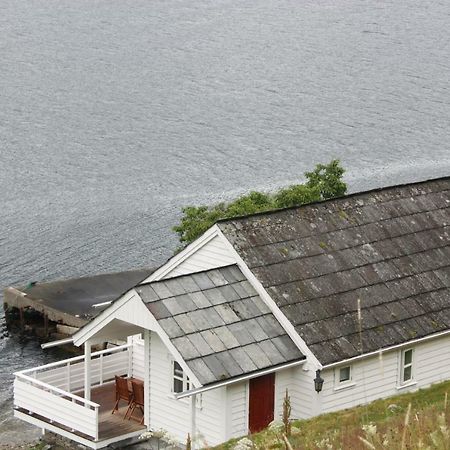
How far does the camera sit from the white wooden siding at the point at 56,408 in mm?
32656

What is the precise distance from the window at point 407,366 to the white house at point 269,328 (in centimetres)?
5

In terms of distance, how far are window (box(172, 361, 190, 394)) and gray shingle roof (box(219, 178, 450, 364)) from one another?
3147 mm

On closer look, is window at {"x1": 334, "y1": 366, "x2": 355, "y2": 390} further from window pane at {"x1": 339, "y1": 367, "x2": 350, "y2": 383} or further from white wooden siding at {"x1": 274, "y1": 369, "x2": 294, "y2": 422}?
white wooden siding at {"x1": 274, "y1": 369, "x2": 294, "y2": 422}

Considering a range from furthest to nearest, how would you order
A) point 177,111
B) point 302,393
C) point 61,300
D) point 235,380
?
point 177,111 < point 61,300 < point 302,393 < point 235,380

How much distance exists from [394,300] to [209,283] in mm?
5510

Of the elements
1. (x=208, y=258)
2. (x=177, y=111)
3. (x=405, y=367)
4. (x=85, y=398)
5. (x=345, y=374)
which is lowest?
(x=85, y=398)

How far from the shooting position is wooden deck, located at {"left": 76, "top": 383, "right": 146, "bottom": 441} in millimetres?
33000

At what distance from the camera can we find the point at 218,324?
103ft

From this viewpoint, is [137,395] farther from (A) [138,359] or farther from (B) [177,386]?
(A) [138,359]

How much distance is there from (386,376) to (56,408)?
9062 millimetres

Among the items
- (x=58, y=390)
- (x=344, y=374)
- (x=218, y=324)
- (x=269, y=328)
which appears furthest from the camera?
(x=58, y=390)

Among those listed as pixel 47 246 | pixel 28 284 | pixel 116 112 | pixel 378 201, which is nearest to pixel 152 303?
pixel 378 201

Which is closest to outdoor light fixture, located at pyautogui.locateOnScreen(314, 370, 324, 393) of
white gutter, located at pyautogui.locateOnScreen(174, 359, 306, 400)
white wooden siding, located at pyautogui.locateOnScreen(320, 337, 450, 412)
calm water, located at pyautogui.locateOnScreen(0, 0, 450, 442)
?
white gutter, located at pyautogui.locateOnScreen(174, 359, 306, 400)

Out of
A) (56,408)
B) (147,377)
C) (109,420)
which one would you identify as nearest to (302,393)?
(147,377)
